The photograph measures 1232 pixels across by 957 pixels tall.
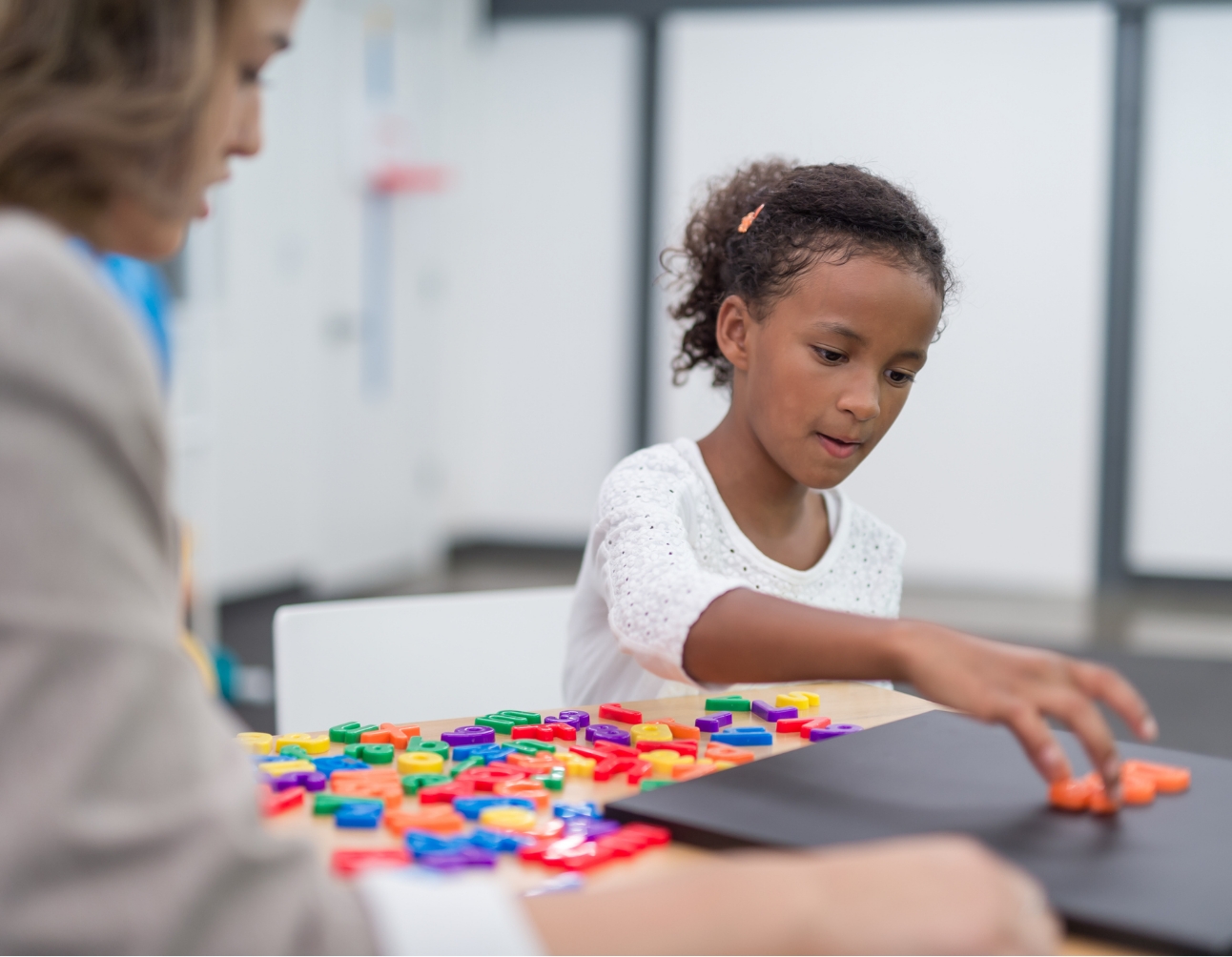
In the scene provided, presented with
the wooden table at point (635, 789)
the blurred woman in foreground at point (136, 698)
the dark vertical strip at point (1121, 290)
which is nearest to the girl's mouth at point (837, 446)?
the wooden table at point (635, 789)

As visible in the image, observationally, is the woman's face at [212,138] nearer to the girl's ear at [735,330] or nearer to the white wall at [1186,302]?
the girl's ear at [735,330]

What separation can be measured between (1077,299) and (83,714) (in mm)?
4963

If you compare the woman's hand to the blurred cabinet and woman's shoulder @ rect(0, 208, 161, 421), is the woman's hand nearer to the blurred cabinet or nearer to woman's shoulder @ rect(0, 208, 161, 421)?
woman's shoulder @ rect(0, 208, 161, 421)

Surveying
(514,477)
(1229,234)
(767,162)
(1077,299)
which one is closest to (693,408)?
(514,477)

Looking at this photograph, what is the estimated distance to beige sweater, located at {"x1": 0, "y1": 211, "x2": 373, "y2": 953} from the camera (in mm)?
387

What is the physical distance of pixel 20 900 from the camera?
0.39 meters

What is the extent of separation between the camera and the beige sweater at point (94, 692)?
1.27 feet

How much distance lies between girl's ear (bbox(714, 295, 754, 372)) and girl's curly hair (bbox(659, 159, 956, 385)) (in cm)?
1

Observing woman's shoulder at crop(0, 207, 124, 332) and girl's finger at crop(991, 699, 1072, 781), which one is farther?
girl's finger at crop(991, 699, 1072, 781)

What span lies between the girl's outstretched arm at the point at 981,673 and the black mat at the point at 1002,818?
43 millimetres

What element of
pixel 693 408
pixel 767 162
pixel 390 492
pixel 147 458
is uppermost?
pixel 767 162

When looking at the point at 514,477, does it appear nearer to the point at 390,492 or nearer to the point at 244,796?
the point at 390,492

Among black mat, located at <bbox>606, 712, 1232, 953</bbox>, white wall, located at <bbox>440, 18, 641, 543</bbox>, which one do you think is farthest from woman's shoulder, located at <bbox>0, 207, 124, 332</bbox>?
white wall, located at <bbox>440, 18, 641, 543</bbox>

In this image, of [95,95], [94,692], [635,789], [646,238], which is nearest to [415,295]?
[646,238]
